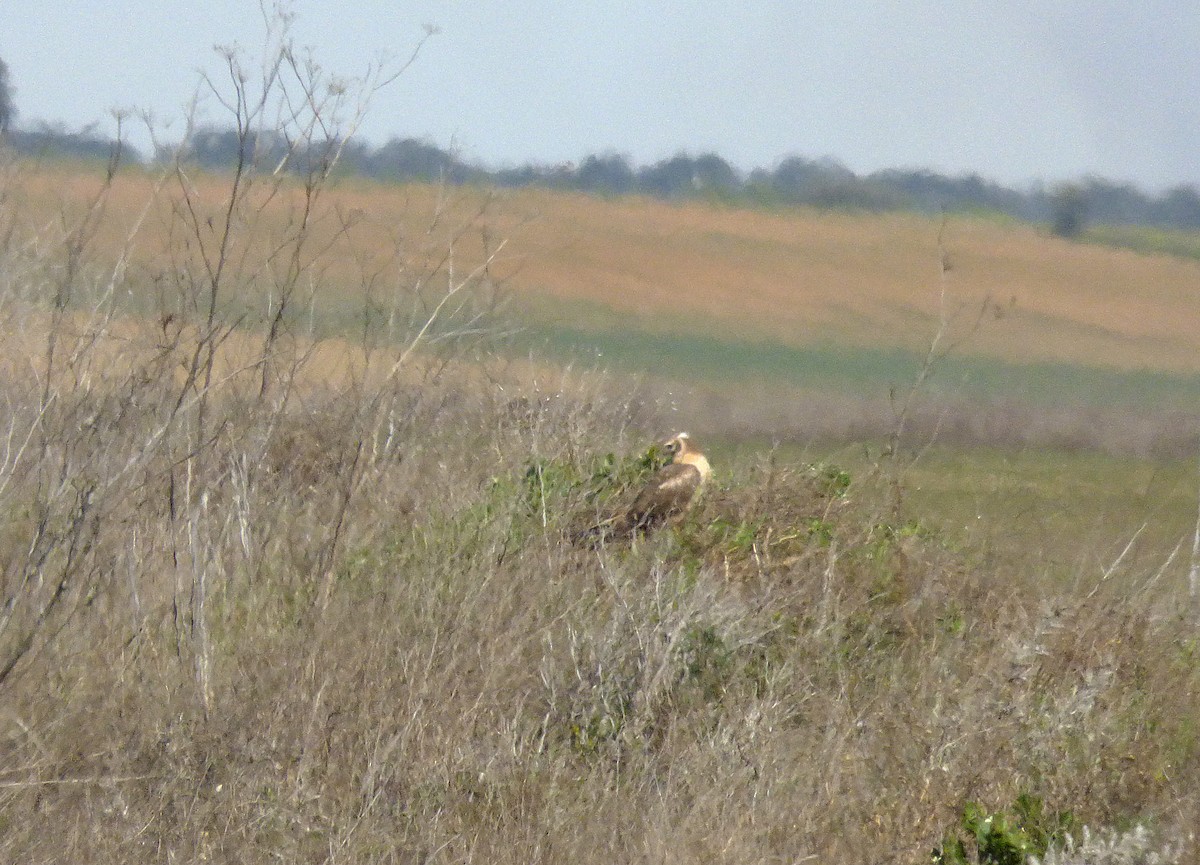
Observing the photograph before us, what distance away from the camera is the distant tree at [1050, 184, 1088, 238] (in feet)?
24.1

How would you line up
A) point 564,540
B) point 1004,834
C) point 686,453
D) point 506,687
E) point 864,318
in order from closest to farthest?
point 1004,834, point 506,687, point 564,540, point 864,318, point 686,453

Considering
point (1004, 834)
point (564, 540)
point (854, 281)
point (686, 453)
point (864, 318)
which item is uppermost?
point (854, 281)

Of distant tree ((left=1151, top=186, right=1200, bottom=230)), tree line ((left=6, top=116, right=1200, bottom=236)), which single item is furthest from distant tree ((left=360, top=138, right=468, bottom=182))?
distant tree ((left=1151, top=186, right=1200, bottom=230))

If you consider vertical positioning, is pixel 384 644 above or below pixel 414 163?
below

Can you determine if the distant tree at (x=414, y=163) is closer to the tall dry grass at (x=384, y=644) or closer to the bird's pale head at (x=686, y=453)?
the tall dry grass at (x=384, y=644)

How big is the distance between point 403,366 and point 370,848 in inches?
93.9

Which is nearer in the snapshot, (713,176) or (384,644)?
(384,644)

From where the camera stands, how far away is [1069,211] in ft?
24.2

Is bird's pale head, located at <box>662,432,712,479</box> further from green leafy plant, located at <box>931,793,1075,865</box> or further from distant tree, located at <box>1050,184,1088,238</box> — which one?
green leafy plant, located at <box>931,793,1075,865</box>

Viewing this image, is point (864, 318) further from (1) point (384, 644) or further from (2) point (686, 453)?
(1) point (384, 644)

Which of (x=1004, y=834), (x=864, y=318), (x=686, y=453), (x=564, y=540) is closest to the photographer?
(x=1004, y=834)

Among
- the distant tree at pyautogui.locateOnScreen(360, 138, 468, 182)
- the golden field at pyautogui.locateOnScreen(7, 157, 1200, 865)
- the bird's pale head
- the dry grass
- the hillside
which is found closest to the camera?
the dry grass

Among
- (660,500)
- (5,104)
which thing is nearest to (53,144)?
(5,104)

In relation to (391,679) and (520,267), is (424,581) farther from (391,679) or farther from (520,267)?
(520,267)
